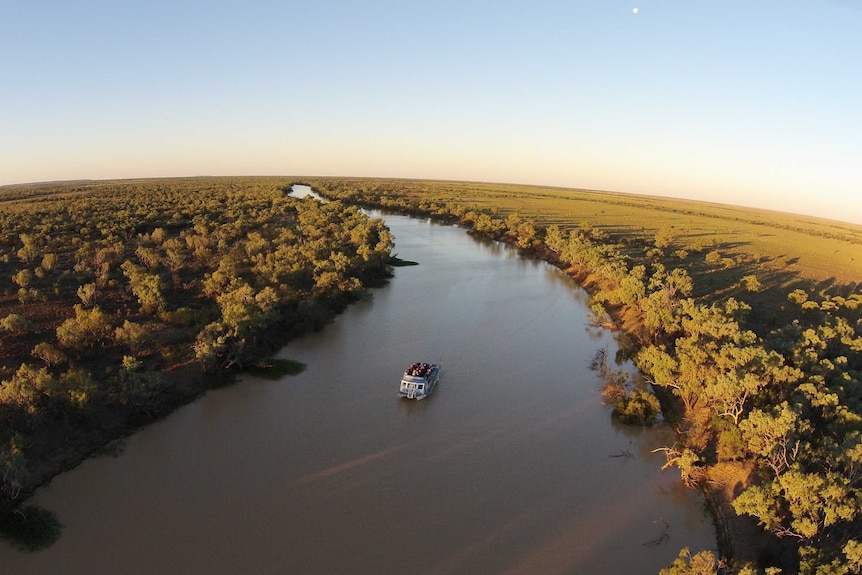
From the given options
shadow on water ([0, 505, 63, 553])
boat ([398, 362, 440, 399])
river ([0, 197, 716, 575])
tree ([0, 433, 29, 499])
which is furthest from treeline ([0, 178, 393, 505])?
boat ([398, 362, 440, 399])

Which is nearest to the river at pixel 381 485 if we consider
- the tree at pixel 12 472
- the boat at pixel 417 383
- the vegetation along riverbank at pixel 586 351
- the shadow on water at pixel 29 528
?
the shadow on water at pixel 29 528

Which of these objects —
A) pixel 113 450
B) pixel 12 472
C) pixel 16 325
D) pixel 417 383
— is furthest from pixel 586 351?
pixel 16 325

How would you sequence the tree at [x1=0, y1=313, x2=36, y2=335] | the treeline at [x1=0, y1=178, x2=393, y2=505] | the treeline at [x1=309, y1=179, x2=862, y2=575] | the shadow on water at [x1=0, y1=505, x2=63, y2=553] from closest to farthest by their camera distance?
the treeline at [x1=309, y1=179, x2=862, y2=575] → the shadow on water at [x1=0, y1=505, x2=63, y2=553] → the treeline at [x1=0, y1=178, x2=393, y2=505] → the tree at [x1=0, y1=313, x2=36, y2=335]

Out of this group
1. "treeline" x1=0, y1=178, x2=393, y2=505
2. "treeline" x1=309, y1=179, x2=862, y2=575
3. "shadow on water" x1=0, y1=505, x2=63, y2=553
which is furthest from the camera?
"treeline" x1=0, y1=178, x2=393, y2=505

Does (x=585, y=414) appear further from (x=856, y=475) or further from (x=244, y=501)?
(x=244, y=501)

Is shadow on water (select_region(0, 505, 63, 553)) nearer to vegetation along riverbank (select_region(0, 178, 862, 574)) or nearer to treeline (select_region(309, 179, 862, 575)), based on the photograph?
vegetation along riverbank (select_region(0, 178, 862, 574))
